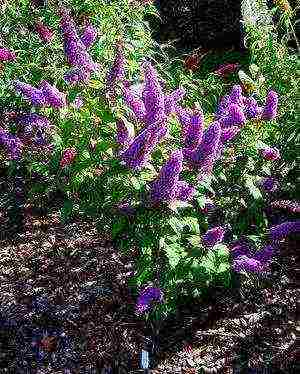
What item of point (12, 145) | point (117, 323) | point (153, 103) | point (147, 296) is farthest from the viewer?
point (117, 323)

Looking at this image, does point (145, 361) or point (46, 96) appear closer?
point (46, 96)

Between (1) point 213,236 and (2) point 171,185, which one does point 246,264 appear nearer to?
(1) point 213,236

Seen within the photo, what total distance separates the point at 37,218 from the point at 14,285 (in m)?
0.86

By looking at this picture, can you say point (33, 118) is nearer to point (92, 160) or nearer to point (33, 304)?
point (92, 160)

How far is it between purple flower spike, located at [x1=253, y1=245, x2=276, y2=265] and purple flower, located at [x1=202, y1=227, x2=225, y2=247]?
38cm

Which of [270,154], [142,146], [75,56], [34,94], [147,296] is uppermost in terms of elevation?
[270,154]

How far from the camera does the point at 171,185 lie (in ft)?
9.13

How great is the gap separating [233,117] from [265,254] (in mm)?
899

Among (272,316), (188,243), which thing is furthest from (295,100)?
(272,316)

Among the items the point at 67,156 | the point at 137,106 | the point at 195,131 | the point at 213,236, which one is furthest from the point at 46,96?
the point at 213,236

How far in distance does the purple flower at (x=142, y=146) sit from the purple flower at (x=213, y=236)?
60cm

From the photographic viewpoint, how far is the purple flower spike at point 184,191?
290 cm

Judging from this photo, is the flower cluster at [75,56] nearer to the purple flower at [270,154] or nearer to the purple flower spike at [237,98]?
the purple flower spike at [237,98]

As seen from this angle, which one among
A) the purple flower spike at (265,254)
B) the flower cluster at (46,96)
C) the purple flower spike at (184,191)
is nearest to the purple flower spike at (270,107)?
the purple flower spike at (184,191)
